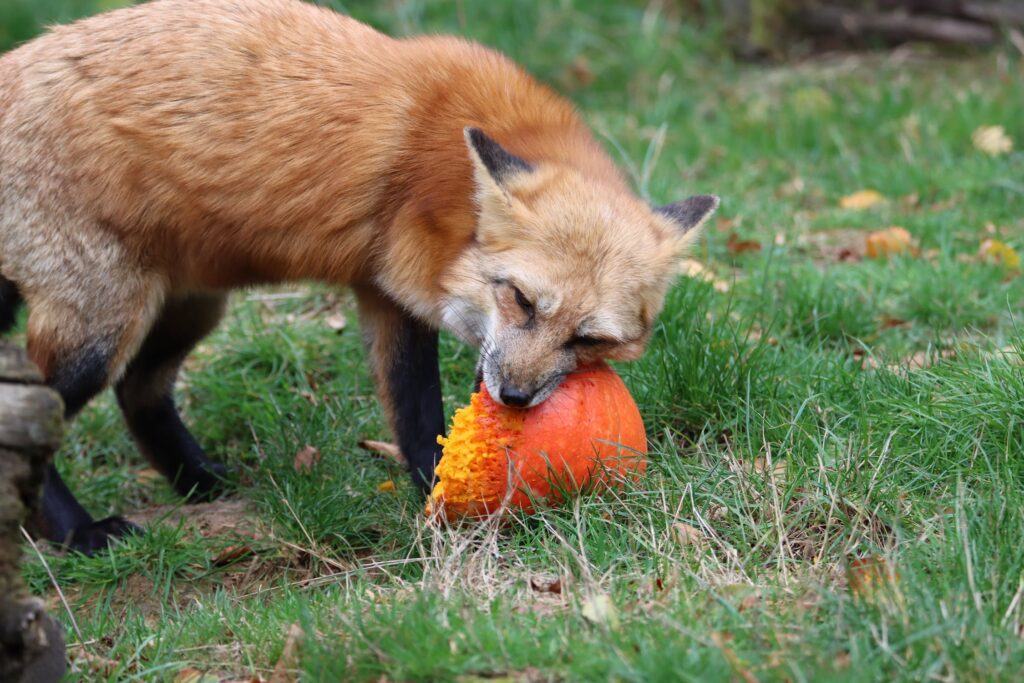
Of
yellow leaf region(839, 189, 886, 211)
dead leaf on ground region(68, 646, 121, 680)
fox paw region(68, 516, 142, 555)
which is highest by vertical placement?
yellow leaf region(839, 189, 886, 211)

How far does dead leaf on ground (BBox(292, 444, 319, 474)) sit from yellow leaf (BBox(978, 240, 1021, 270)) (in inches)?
153

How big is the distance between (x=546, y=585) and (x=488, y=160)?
156cm

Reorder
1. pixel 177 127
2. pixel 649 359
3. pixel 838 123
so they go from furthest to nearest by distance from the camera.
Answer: pixel 838 123 < pixel 649 359 < pixel 177 127

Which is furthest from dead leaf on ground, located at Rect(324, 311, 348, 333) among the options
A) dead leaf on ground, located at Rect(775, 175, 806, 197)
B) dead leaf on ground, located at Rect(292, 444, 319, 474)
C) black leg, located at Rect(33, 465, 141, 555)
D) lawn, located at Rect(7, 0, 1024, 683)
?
dead leaf on ground, located at Rect(775, 175, 806, 197)

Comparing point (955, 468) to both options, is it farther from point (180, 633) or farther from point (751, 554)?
point (180, 633)

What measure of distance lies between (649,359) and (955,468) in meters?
1.48

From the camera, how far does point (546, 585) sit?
11.3 ft

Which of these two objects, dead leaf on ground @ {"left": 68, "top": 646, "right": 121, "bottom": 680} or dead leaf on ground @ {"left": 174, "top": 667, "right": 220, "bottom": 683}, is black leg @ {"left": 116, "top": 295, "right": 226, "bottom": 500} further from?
dead leaf on ground @ {"left": 174, "top": 667, "right": 220, "bottom": 683}

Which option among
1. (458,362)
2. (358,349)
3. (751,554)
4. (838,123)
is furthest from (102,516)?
(838,123)

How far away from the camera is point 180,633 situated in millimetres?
3504

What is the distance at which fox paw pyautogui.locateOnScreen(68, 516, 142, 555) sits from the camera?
4.45 meters

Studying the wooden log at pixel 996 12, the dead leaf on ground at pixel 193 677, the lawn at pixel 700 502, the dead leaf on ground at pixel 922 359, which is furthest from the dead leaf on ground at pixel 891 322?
the wooden log at pixel 996 12

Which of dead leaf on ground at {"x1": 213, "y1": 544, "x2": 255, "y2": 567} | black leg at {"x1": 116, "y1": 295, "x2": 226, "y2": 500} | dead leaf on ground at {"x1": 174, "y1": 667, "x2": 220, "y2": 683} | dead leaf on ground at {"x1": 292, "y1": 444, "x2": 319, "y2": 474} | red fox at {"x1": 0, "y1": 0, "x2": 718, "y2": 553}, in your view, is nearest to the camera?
dead leaf on ground at {"x1": 174, "y1": 667, "x2": 220, "y2": 683}

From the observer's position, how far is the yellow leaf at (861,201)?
22.9ft
